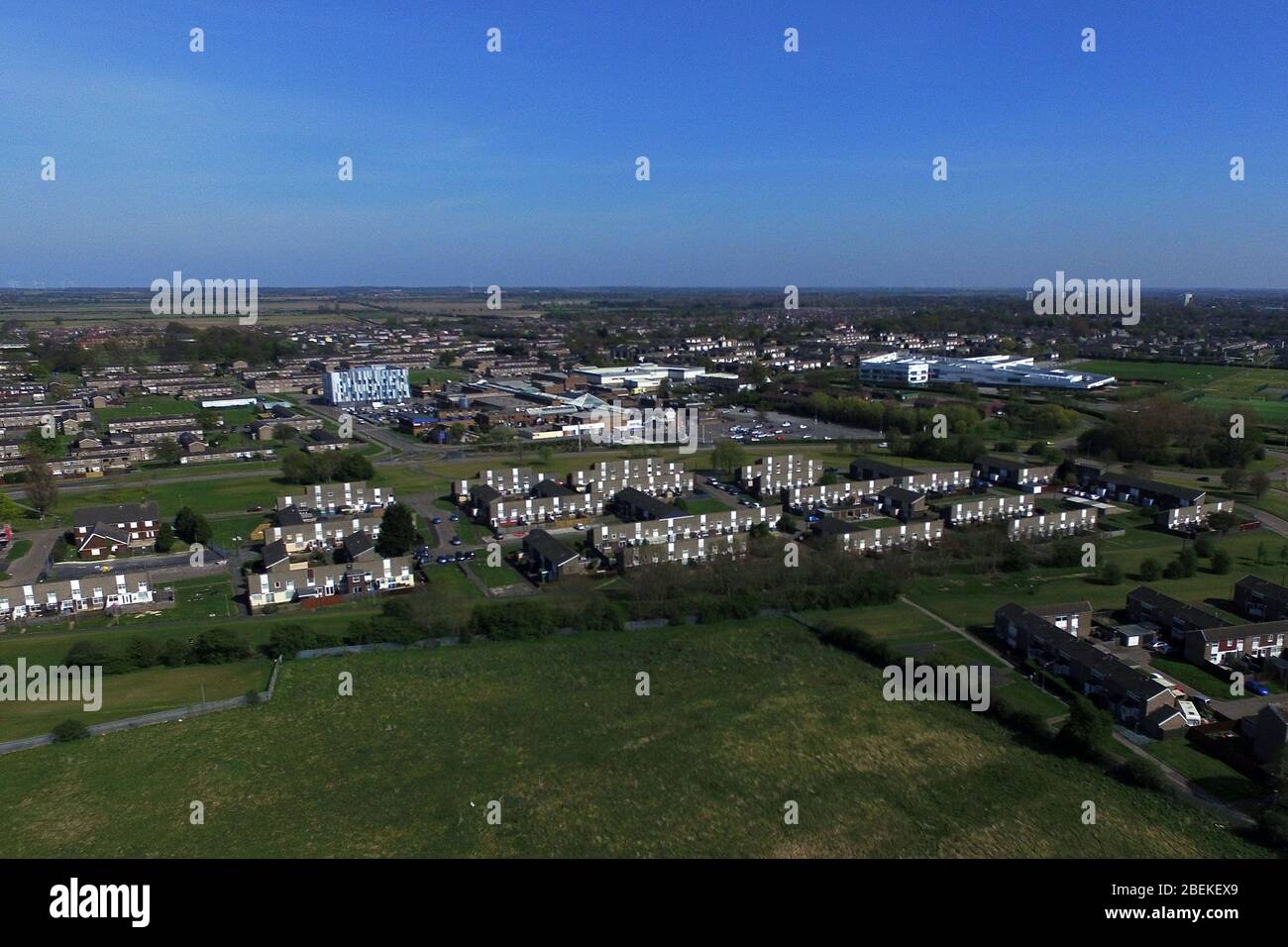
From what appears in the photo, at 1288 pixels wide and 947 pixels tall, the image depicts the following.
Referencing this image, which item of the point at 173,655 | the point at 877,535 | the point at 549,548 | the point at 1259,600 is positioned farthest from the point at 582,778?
the point at 1259,600

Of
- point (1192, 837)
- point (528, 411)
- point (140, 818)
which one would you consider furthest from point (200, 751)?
point (528, 411)

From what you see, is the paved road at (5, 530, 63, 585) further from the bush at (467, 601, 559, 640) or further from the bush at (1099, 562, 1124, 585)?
the bush at (1099, 562, 1124, 585)

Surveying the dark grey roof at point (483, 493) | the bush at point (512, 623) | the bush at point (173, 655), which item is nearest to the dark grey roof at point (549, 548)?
the bush at point (512, 623)

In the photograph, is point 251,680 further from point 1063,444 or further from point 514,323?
point 514,323

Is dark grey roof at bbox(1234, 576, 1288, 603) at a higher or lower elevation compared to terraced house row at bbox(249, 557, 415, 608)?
higher

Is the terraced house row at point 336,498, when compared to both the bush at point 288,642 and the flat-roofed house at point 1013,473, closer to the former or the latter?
the bush at point 288,642

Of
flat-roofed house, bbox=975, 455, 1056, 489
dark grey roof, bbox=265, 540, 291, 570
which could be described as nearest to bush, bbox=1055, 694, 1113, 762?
dark grey roof, bbox=265, 540, 291, 570

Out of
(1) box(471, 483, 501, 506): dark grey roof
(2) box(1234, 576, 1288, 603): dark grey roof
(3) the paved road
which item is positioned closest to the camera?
(2) box(1234, 576, 1288, 603): dark grey roof
